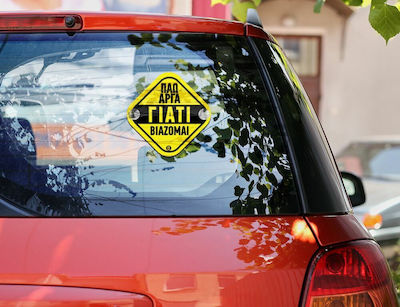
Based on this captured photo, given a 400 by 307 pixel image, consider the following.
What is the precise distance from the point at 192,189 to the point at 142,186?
13 cm

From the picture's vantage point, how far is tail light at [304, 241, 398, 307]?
1.92 m

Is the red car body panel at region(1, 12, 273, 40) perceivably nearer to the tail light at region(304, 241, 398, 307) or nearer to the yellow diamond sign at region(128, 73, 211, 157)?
the yellow diamond sign at region(128, 73, 211, 157)

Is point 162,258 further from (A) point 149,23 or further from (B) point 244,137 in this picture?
(A) point 149,23

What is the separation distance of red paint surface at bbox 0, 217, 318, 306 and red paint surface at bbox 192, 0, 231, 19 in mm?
5409

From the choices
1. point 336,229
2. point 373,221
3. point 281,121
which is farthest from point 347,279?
point 373,221

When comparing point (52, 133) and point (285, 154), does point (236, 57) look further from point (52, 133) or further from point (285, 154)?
point (52, 133)

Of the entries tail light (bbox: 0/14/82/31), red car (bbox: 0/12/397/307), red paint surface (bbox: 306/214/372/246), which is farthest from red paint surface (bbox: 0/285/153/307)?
tail light (bbox: 0/14/82/31)

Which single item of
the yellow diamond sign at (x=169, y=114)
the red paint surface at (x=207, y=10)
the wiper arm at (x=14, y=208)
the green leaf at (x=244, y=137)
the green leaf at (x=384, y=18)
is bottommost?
the wiper arm at (x=14, y=208)

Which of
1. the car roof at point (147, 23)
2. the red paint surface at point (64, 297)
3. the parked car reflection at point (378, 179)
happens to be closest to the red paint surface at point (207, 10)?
the parked car reflection at point (378, 179)

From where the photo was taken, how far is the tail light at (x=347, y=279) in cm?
192

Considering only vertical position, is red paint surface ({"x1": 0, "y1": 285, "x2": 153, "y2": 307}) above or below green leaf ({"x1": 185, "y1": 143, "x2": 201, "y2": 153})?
below

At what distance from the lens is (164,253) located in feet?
6.13

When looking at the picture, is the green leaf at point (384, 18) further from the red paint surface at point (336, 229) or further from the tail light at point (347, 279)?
the tail light at point (347, 279)

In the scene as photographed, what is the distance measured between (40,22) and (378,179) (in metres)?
7.20
